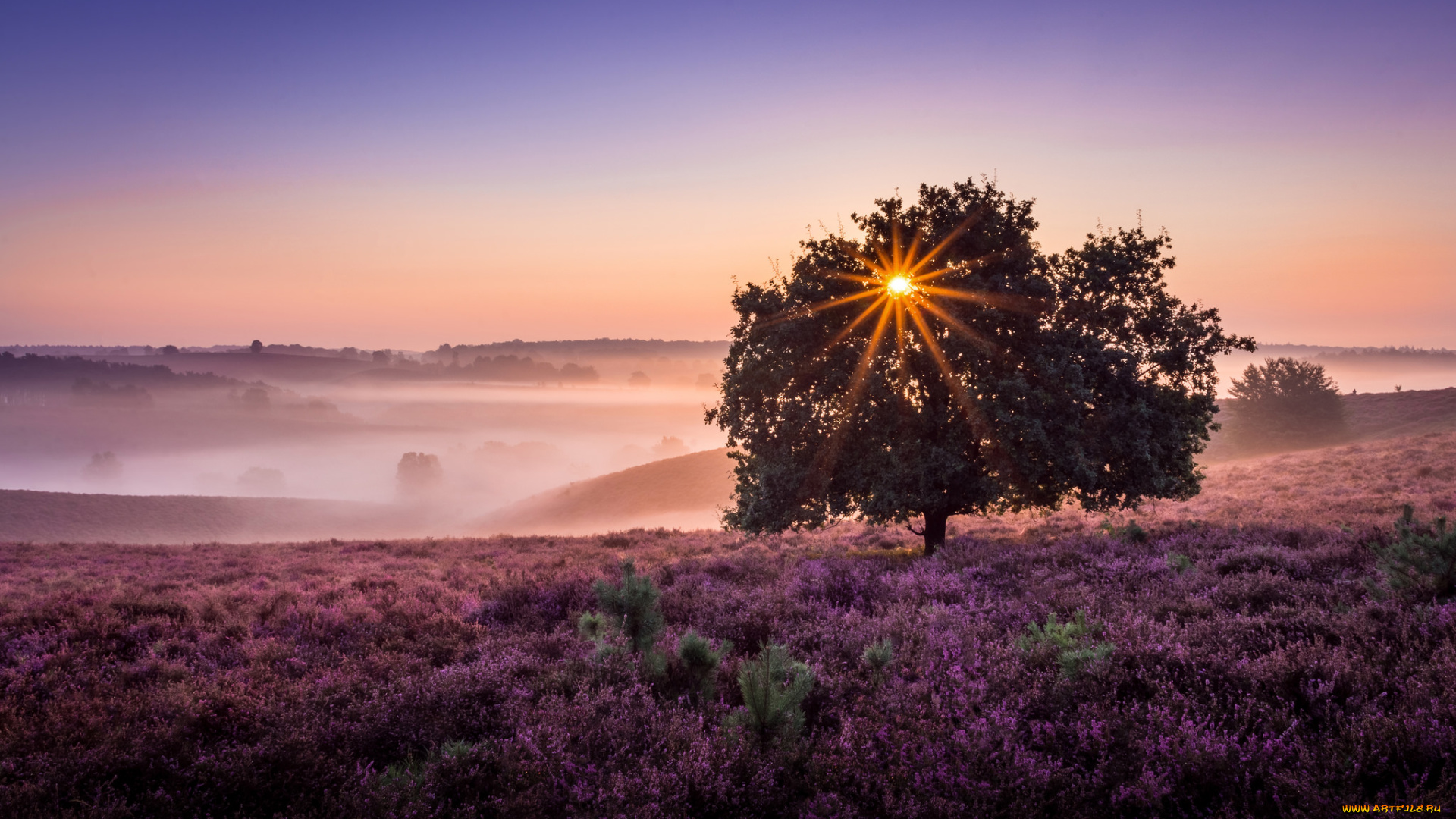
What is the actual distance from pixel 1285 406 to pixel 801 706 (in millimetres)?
77520

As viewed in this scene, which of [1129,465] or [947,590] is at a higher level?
[1129,465]

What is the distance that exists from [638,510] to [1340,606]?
2493 inches

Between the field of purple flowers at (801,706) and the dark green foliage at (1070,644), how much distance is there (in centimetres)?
5

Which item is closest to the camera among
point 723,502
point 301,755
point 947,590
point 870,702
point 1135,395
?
point 301,755

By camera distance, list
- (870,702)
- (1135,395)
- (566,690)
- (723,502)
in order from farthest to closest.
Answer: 1. (723,502)
2. (1135,395)
3. (566,690)
4. (870,702)

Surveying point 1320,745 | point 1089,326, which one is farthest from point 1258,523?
point 1320,745

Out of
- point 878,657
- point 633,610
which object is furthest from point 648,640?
point 878,657

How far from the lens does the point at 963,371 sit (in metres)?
14.6

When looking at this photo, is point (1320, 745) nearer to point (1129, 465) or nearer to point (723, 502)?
point (1129, 465)

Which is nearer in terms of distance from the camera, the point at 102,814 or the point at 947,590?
the point at 102,814

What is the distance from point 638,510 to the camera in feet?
221

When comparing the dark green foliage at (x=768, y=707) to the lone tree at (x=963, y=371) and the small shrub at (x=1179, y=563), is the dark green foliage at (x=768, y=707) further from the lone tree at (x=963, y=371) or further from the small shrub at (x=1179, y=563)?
the lone tree at (x=963, y=371)

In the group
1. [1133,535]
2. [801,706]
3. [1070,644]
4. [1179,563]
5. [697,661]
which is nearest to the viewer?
[801,706]

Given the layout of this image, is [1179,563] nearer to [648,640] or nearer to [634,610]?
[648,640]
